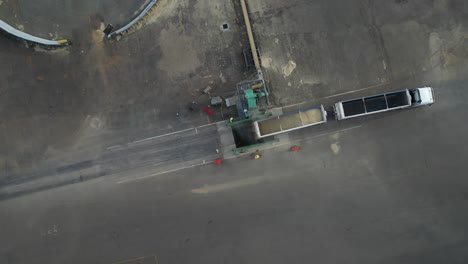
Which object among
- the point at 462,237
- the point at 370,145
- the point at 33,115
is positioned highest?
the point at 33,115

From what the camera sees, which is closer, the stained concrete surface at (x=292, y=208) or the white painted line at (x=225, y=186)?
the stained concrete surface at (x=292, y=208)

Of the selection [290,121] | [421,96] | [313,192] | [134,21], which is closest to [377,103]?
[421,96]

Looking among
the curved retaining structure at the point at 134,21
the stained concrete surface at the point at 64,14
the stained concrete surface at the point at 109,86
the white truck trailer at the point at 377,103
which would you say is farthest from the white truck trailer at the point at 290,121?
the stained concrete surface at the point at 64,14

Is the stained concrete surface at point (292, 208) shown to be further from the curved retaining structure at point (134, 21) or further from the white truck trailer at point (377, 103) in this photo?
the curved retaining structure at point (134, 21)

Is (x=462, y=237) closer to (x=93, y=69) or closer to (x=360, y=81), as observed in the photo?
(x=360, y=81)

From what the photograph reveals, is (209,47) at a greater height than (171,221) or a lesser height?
greater

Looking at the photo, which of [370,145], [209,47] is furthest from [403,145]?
[209,47]
